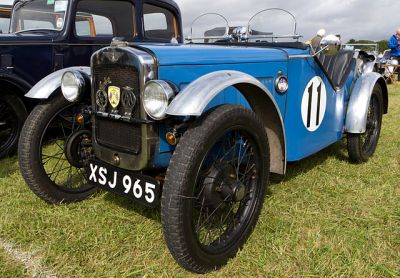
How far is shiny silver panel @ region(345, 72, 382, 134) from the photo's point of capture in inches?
132

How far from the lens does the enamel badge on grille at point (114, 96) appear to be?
2140mm

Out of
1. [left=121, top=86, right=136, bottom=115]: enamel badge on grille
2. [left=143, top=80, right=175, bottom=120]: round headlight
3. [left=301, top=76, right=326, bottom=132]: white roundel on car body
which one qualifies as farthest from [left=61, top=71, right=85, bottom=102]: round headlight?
[left=301, top=76, right=326, bottom=132]: white roundel on car body

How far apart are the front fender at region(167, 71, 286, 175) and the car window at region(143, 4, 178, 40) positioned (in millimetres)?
2788

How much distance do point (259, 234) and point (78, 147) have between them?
4.56 feet

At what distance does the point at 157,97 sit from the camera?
188 centimetres

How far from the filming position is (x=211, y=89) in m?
1.84

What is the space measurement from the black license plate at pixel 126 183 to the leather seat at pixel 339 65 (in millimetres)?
2237

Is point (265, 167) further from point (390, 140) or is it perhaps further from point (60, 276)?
point (390, 140)

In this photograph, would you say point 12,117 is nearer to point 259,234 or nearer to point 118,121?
point 118,121

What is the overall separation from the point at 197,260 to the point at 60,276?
75 cm

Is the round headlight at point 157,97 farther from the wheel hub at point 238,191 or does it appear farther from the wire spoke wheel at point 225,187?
the wheel hub at point 238,191

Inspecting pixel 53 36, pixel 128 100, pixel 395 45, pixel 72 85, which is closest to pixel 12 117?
pixel 53 36

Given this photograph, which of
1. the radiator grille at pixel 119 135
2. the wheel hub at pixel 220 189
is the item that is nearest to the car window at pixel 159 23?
the radiator grille at pixel 119 135

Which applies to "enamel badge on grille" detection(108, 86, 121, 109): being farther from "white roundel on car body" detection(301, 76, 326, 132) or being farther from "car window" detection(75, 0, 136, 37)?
"car window" detection(75, 0, 136, 37)
